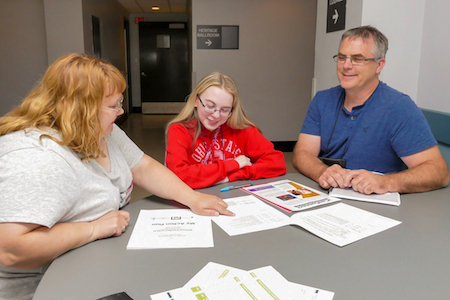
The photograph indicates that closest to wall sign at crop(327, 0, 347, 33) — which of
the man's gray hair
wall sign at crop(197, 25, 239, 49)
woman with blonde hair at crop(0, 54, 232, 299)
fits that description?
the man's gray hair

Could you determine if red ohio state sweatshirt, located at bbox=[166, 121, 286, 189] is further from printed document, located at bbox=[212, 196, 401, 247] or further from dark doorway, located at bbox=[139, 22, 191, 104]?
dark doorway, located at bbox=[139, 22, 191, 104]

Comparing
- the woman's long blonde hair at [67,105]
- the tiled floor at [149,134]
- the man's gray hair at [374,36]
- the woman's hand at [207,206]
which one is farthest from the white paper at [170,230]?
the tiled floor at [149,134]

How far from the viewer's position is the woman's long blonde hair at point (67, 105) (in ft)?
3.38

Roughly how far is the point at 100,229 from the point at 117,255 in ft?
0.38

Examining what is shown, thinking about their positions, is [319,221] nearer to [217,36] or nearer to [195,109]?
[195,109]

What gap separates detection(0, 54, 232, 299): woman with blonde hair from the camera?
90 cm

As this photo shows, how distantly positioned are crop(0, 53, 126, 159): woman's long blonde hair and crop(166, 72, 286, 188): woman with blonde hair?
63 cm

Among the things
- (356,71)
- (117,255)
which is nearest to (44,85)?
(117,255)

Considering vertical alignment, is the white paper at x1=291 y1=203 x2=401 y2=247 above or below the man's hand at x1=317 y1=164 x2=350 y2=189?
below

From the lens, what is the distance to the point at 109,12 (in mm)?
7086

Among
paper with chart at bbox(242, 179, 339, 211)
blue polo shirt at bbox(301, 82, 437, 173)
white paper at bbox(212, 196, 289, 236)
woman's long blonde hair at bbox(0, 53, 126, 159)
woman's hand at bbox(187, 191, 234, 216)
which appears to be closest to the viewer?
woman's long blonde hair at bbox(0, 53, 126, 159)

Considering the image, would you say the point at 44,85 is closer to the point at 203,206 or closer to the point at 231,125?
the point at 203,206

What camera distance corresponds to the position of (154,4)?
26.7 feet

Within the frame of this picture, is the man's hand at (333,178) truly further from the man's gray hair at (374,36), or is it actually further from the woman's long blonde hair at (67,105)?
the woman's long blonde hair at (67,105)
